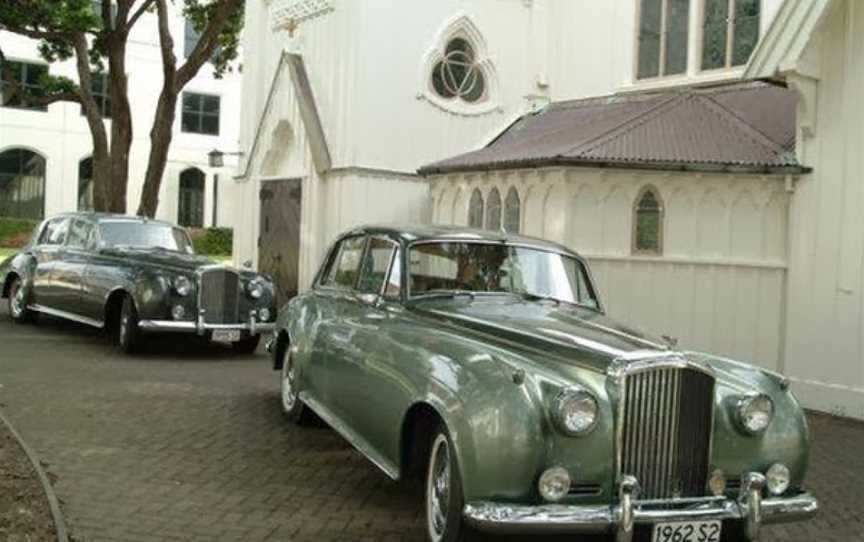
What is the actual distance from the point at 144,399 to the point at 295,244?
856cm

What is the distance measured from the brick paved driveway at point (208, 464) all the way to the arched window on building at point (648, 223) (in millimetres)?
3055

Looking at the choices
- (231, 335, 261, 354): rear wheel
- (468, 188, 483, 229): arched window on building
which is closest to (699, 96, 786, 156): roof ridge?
(468, 188, 483, 229): arched window on building

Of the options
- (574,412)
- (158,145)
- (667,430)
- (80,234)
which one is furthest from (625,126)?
(158,145)

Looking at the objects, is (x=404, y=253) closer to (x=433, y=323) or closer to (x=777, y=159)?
(x=433, y=323)

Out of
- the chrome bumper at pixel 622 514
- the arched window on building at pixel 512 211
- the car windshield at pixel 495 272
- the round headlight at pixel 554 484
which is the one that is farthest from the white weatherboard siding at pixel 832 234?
the round headlight at pixel 554 484

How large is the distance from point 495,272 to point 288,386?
8.64 ft

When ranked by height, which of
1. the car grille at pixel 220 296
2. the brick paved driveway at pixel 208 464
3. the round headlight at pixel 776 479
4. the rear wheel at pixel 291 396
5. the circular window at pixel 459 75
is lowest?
the brick paved driveway at pixel 208 464

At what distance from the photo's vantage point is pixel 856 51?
10562 mm

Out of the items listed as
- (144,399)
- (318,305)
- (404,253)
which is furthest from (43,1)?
(404,253)

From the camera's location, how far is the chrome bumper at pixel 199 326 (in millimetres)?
11844

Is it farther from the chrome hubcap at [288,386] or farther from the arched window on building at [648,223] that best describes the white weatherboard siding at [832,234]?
the chrome hubcap at [288,386]

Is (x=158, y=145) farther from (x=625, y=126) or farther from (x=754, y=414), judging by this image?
(x=754, y=414)

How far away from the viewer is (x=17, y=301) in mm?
15336

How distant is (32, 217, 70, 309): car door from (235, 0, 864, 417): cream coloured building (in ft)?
13.6
